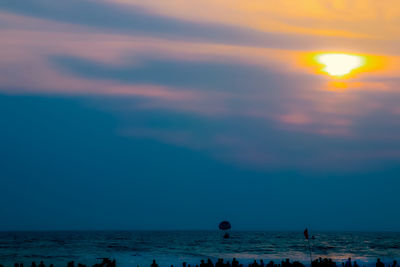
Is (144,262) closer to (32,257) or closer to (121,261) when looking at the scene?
(121,261)

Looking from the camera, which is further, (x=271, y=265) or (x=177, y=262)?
(x=177, y=262)

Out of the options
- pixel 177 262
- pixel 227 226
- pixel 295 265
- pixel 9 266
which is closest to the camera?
pixel 295 265

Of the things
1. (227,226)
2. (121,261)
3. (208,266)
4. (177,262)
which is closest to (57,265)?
(121,261)

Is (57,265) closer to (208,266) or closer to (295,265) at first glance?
(208,266)

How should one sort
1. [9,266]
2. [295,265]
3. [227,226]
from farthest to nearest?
[227,226] → [9,266] → [295,265]

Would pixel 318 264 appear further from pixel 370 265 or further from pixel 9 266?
pixel 9 266

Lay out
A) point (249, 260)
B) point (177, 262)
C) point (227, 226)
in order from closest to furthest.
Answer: point (177, 262) → point (249, 260) → point (227, 226)

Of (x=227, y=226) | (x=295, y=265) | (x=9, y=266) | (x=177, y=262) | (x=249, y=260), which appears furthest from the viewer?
(x=227, y=226)

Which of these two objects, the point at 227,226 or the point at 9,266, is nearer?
the point at 9,266

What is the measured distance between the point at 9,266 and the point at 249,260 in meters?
23.6

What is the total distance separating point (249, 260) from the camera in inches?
2132

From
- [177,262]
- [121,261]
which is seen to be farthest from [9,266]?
→ [177,262]

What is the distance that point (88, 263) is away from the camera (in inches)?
1869

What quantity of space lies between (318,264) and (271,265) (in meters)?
3.06
